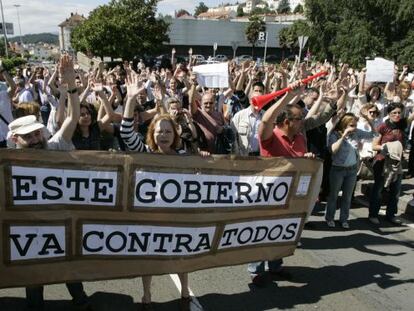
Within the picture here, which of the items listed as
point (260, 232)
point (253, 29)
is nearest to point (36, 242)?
point (260, 232)

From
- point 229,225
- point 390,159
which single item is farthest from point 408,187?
point 229,225

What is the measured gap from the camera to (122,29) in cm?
4422

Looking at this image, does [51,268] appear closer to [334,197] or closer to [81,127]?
[81,127]

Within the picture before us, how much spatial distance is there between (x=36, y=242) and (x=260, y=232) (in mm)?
1847

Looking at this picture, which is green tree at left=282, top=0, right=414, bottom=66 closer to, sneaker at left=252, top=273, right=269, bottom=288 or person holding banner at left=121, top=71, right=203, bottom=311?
sneaker at left=252, top=273, right=269, bottom=288

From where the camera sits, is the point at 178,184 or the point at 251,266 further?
the point at 251,266

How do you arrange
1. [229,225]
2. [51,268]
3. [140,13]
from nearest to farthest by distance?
[51,268], [229,225], [140,13]

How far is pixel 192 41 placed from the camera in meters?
85.9

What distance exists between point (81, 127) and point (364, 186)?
5044mm

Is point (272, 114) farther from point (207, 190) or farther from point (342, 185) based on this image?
point (342, 185)

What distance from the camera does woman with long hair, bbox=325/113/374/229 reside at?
5727 mm

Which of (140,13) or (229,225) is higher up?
(140,13)

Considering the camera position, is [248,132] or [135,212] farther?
[248,132]

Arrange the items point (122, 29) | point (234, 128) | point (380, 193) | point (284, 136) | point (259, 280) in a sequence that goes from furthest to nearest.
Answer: point (122, 29) < point (380, 193) < point (234, 128) < point (259, 280) < point (284, 136)
